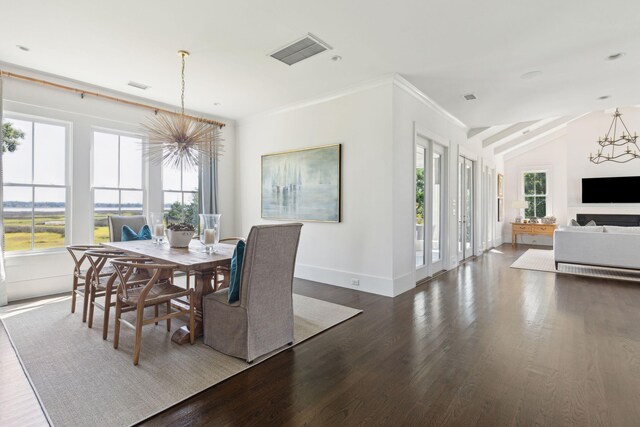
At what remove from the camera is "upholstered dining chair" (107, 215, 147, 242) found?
4.03 metres

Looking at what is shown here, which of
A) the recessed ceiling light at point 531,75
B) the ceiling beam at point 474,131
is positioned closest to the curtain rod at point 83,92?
the recessed ceiling light at point 531,75

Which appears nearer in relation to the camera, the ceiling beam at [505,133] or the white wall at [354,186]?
the white wall at [354,186]

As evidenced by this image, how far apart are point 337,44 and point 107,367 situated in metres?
3.44

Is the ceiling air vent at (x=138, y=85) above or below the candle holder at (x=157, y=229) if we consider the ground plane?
above

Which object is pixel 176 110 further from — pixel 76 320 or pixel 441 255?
pixel 441 255

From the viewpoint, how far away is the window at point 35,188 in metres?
3.96

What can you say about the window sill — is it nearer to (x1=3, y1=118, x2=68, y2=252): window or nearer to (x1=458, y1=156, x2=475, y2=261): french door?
(x1=3, y1=118, x2=68, y2=252): window

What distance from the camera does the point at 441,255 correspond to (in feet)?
19.0

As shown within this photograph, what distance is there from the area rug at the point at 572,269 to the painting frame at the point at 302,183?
160 inches

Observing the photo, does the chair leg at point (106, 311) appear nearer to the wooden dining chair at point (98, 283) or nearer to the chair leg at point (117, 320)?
the wooden dining chair at point (98, 283)

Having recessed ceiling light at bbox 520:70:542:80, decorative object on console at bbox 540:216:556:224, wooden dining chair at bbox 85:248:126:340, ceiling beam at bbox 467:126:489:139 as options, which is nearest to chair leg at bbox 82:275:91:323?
wooden dining chair at bbox 85:248:126:340

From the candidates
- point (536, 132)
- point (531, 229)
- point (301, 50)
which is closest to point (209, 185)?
point (301, 50)

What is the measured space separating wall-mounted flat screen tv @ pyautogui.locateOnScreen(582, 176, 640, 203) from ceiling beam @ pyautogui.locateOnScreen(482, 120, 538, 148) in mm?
2794

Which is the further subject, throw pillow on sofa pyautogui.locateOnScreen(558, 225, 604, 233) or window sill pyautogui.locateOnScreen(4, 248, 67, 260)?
throw pillow on sofa pyautogui.locateOnScreen(558, 225, 604, 233)
